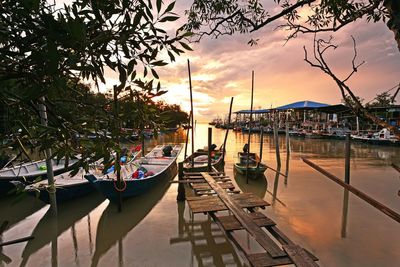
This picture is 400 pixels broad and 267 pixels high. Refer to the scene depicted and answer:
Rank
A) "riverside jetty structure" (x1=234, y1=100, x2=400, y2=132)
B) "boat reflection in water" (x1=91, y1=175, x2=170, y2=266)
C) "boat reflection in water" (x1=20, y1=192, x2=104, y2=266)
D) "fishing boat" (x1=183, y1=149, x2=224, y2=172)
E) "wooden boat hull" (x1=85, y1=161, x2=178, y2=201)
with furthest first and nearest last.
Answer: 1. "riverside jetty structure" (x1=234, y1=100, x2=400, y2=132)
2. "fishing boat" (x1=183, y1=149, x2=224, y2=172)
3. "wooden boat hull" (x1=85, y1=161, x2=178, y2=201)
4. "boat reflection in water" (x1=91, y1=175, x2=170, y2=266)
5. "boat reflection in water" (x1=20, y1=192, x2=104, y2=266)

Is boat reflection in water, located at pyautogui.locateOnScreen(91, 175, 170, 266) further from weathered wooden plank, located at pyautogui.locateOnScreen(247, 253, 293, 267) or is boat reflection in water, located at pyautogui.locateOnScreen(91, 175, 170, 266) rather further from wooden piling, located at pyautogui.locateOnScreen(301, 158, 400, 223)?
wooden piling, located at pyautogui.locateOnScreen(301, 158, 400, 223)

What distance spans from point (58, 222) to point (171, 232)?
341 centimetres

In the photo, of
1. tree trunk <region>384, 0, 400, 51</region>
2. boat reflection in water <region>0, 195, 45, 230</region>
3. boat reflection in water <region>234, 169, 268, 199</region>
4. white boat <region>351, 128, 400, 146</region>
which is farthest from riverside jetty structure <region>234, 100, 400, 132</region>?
tree trunk <region>384, 0, 400, 51</region>

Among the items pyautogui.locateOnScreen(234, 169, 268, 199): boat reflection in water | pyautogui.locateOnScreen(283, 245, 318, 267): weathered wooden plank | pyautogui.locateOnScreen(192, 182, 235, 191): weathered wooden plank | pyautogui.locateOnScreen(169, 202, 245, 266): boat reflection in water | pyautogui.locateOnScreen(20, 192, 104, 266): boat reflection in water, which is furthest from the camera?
pyautogui.locateOnScreen(234, 169, 268, 199): boat reflection in water

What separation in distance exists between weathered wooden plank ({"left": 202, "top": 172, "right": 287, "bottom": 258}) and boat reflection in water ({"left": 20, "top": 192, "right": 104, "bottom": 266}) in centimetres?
404

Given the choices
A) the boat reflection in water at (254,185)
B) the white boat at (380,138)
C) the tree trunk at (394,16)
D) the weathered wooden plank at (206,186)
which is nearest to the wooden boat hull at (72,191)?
the weathered wooden plank at (206,186)

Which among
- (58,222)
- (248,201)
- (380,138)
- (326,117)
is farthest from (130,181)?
(326,117)

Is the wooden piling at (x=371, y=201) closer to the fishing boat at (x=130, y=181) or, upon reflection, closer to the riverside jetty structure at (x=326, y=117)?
the fishing boat at (x=130, y=181)

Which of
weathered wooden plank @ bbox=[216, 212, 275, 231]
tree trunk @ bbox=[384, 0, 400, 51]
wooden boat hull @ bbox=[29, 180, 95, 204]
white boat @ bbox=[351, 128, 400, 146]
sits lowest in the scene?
wooden boat hull @ bbox=[29, 180, 95, 204]

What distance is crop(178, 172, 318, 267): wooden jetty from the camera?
3756 mm

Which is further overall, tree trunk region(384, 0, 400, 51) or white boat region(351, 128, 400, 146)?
→ white boat region(351, 128, 400, 146)

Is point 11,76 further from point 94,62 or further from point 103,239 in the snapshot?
point 103,239

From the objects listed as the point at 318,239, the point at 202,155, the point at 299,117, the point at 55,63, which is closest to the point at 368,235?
the point at 318,239

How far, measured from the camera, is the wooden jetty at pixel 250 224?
148 inches
